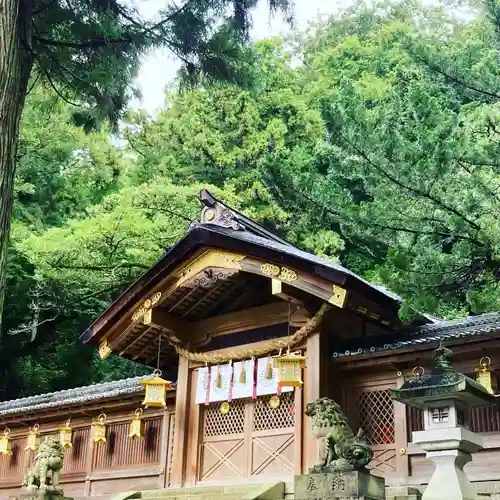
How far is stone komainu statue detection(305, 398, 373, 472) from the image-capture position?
8.16 meters

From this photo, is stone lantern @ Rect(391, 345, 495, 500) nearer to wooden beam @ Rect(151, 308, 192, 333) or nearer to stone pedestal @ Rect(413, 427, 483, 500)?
stone pedestal @ Rect(413, 427, 483, 500)

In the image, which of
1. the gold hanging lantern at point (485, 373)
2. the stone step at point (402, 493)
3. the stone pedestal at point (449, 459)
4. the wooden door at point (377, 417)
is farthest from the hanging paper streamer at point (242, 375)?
the stone pedestal at point (449, 459)

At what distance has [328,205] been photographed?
10.4 m

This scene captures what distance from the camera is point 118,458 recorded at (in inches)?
550

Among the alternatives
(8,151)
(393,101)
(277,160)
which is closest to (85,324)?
(277,160)

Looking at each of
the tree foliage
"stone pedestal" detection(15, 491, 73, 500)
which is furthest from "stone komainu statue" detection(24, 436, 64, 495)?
the tree foliage

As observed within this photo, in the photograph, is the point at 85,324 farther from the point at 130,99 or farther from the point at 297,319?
the point at 130,99

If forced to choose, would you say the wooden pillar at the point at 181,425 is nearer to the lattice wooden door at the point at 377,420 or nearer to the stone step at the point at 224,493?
the stone step at the point at 224,493

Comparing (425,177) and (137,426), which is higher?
(425,177)

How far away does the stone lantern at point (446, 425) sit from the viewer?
7.35 m

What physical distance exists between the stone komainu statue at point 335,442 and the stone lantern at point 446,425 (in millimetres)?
729

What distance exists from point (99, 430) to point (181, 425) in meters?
2.50

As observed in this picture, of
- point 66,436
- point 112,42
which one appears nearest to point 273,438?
point 66,436

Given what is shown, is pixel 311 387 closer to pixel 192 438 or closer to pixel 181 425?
pixel 192 438
